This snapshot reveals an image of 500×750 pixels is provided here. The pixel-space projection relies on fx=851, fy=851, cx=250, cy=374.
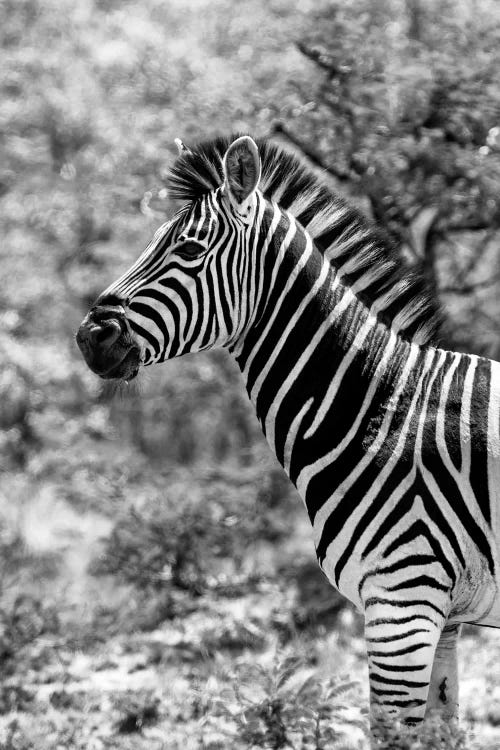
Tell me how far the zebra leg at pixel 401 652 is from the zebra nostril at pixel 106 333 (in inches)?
53.1

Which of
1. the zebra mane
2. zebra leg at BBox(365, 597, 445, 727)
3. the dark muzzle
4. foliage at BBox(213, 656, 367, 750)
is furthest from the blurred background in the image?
the dark muzzle

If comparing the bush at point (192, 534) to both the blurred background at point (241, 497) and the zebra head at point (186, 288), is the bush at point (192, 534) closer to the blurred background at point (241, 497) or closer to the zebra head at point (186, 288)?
the blurred background at point (241, 497)

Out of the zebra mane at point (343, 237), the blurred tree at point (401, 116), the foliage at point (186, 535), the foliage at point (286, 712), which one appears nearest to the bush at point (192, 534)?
the foliage at point (186, 535)

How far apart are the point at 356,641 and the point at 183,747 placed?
208cm

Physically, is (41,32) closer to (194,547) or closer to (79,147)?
(79,147)

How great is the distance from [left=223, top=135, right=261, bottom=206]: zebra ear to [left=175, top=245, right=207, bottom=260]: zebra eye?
0.22m

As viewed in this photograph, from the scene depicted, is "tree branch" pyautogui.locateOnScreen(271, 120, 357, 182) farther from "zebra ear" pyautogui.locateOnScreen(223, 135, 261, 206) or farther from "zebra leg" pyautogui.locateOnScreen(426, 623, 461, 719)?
"zebra leg" pyautogui.locateOnScreen(426, 623, 461, 719)

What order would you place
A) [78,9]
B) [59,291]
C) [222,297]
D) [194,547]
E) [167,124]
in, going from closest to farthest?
[222,297], [194,547], [167,124], [59,291], [78,9]

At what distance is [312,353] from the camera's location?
3.37 meters

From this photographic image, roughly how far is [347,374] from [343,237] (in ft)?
1.90

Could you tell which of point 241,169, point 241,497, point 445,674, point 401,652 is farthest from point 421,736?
point 241,497

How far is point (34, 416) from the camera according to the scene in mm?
12188

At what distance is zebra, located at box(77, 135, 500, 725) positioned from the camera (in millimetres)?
3088

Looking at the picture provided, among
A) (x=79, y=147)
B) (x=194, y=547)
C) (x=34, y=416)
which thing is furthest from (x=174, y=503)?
(x=79, y=147)
